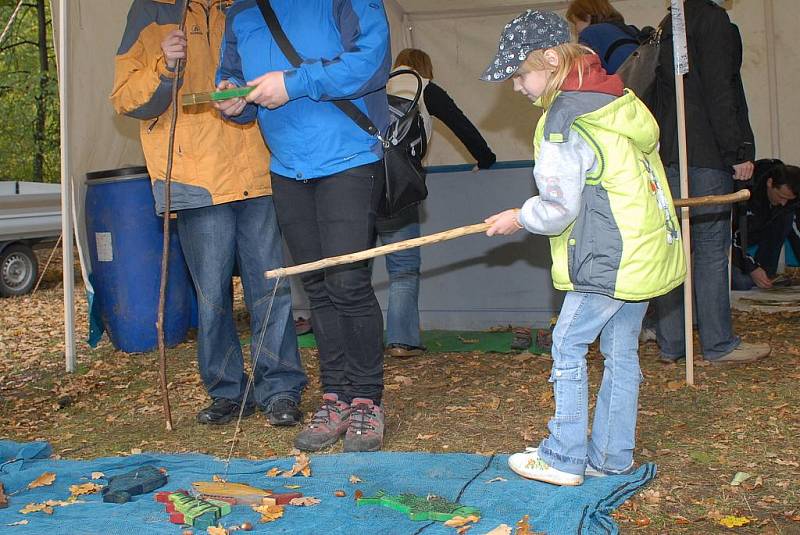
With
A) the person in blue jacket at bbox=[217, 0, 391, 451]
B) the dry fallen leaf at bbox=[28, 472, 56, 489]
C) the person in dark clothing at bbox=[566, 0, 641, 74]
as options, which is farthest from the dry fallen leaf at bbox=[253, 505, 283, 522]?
the person in dark clothing at bbox=[566, 0, 641, 74]

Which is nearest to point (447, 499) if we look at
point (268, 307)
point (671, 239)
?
point (671, 239)

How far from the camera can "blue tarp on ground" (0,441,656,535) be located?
2.82 meters

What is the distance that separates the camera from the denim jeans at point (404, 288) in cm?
540

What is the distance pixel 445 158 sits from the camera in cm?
846

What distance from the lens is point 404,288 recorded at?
554cm

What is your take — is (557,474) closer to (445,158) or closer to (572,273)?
(572,273)

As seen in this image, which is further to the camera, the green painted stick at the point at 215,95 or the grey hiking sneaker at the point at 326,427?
the grey hiking sneaker at the point at 326,427

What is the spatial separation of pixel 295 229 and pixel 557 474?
4.54 ft

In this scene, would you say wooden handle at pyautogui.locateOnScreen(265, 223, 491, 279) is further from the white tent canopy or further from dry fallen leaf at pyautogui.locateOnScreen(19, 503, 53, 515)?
the white tent canopy

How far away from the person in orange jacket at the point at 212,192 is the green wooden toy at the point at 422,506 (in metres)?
1.08

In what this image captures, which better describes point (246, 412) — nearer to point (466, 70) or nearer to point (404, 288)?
point (404, 288)

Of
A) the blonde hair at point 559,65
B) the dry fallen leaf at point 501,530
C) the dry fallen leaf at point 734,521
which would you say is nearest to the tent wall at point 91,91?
the blonde hair at point 559,65

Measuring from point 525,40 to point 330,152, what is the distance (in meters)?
0.90

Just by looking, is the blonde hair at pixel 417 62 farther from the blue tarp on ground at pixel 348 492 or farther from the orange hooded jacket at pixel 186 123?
the blue tarp on ground at pixel 348 492
